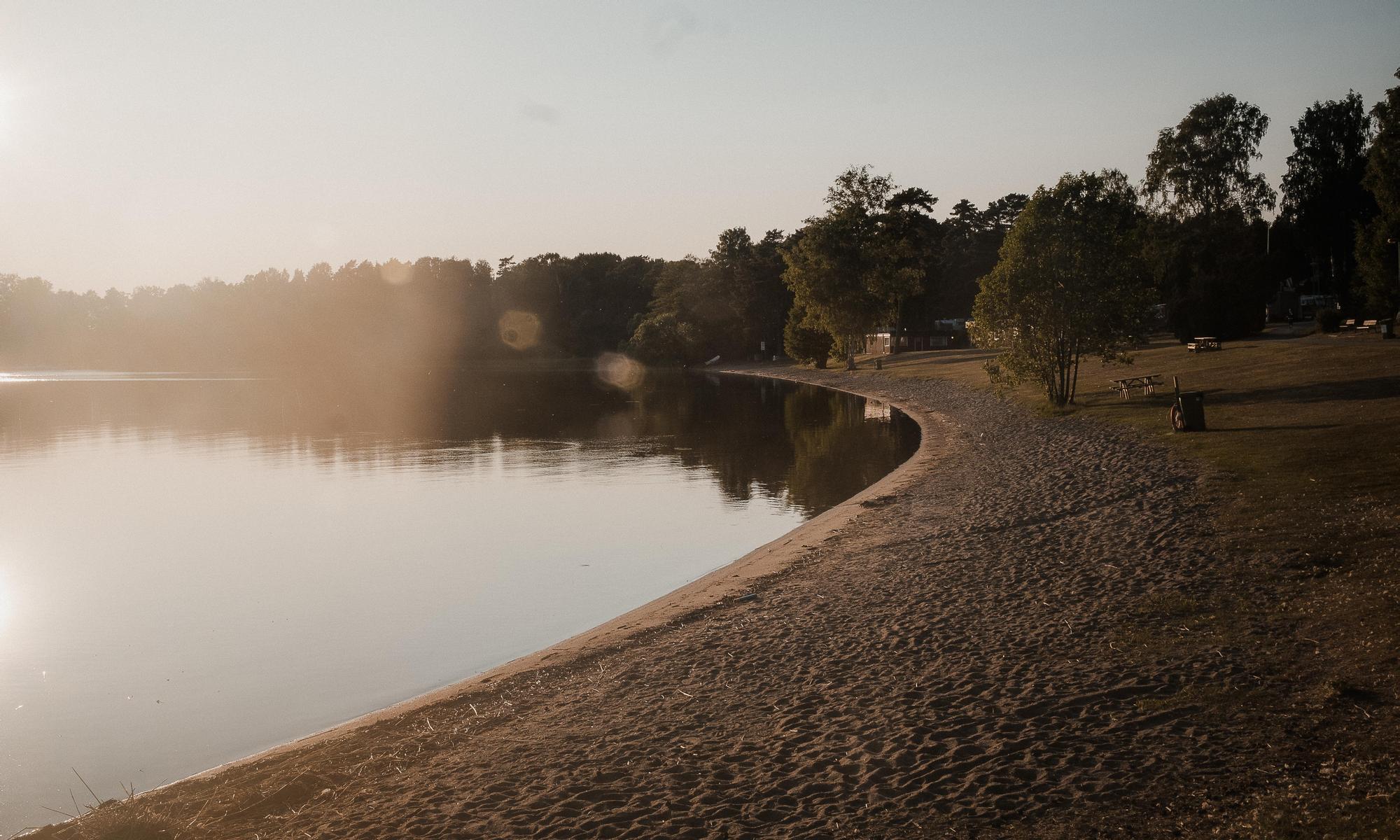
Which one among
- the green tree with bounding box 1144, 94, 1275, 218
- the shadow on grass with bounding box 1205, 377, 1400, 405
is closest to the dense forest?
the green tree with bounding box 1144, 94, 1275, 218

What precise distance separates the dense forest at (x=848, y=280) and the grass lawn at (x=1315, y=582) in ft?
118

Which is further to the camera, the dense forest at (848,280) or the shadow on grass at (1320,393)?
the dense forest at (848,280)

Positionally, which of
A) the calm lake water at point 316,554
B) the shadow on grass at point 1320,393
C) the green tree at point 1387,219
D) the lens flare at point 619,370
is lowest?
the calm lake water at point 316,554

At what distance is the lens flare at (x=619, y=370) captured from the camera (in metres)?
105

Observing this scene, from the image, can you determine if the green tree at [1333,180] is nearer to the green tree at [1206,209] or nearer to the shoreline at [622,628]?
the green tree at [1206,209]

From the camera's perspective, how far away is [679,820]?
26.9ft

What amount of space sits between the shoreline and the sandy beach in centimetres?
10

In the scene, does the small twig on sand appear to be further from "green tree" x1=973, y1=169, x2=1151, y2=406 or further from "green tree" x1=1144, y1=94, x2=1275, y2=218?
"green tree" x1=1144, y1=94, x2=1275, y2=218

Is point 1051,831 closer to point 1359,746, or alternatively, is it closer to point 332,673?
point 1359,746

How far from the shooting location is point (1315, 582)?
13.4 m

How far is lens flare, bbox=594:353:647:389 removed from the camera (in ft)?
344

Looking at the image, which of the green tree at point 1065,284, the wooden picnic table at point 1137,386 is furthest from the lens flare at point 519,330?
the wooden picnic table at point 1137,386

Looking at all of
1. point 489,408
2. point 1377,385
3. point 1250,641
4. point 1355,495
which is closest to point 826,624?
point 1250,641

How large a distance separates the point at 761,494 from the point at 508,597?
12.3 meters
